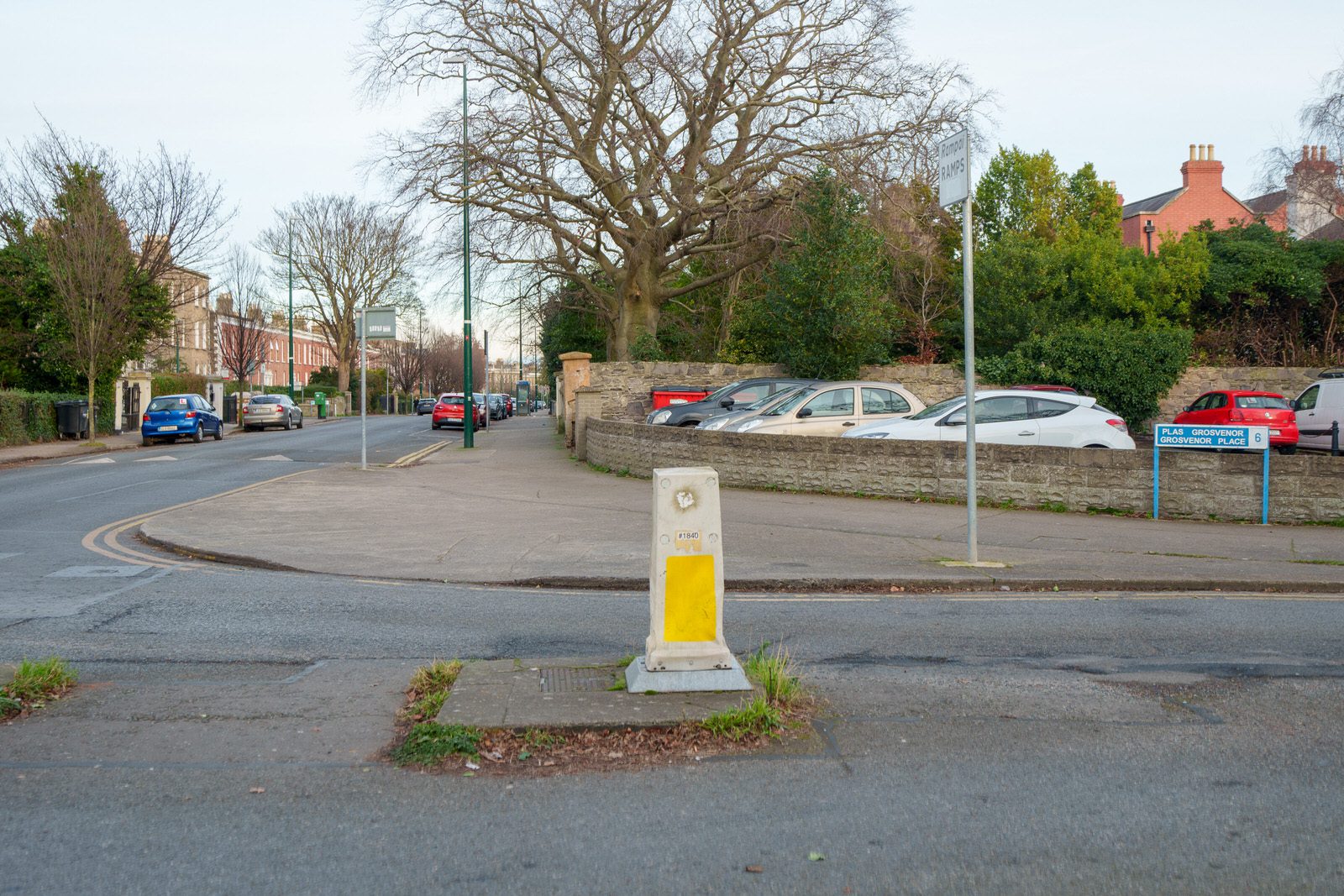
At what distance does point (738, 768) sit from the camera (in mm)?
4664

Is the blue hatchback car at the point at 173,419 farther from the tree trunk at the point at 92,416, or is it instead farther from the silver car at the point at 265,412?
the silver car at the point at 265,412

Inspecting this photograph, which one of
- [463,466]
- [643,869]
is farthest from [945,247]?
[643,869]

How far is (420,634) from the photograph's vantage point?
7402 millimetres

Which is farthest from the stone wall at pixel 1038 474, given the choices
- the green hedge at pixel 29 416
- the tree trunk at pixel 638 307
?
the green hedge at pixel 29 416

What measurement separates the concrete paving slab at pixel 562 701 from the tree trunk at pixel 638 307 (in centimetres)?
2710

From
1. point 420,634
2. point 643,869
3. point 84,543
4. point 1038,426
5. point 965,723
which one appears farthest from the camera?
point 1038,426

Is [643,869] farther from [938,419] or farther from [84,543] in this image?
[938,419]

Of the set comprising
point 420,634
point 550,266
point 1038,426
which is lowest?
point 420,634

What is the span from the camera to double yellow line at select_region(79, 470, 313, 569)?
1055 centimetres

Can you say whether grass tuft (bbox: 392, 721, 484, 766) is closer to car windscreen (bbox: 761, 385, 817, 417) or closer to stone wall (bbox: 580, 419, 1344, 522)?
stone wall (bbox: 580, 419, 1344, 522)

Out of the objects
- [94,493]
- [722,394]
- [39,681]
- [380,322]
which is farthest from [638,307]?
[39,681]

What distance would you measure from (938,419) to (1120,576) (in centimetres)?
694

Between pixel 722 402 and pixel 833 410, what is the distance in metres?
3.77

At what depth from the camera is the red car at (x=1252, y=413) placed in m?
22.0
